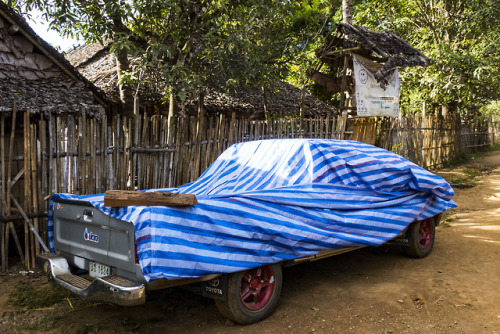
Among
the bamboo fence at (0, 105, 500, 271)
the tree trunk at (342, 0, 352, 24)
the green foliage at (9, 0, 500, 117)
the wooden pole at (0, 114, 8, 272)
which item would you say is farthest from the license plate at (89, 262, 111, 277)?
the tree trunk at (342, 0, 352, 24)

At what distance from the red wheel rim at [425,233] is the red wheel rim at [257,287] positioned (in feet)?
8.64

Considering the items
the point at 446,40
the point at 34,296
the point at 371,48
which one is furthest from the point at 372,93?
the point at 34,296

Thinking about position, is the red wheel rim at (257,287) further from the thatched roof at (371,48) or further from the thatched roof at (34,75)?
the thatched roof at (371,48)

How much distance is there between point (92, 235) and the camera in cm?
367

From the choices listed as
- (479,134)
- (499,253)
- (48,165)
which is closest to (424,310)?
(499,253)

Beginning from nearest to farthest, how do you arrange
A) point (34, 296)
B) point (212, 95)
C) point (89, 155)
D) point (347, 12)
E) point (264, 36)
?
point (34, 296)
point (89, 155)
point (264, 36)
point (347, 12)
point (212, 95)

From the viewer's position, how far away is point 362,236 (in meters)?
4.31

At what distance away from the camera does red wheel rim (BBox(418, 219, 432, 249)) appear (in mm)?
5523

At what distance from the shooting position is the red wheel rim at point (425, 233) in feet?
18.1

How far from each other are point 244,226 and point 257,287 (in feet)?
Result: 2.01

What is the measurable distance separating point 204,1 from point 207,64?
1433 mm

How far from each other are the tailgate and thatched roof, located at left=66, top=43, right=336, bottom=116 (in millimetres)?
5178

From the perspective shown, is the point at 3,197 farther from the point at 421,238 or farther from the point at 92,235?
the point at 421,238

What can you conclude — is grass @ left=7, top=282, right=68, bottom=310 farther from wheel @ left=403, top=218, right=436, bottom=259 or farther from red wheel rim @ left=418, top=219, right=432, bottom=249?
red wheel rim @ left=418, top=219, right=432, bottom=249
